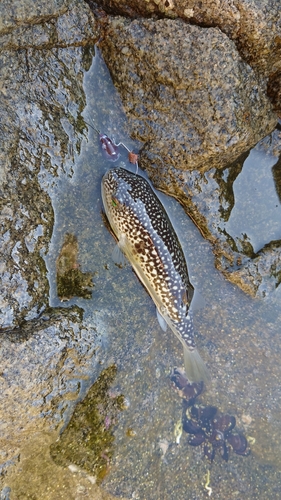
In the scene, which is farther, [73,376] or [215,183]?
[215,183]

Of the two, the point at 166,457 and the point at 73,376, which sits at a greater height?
the point at 73,376

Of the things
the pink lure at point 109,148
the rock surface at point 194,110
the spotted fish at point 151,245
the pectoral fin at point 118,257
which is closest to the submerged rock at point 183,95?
the rock surface at point 194,110

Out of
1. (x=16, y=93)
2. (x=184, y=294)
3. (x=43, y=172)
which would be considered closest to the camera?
(x=16, y=93)

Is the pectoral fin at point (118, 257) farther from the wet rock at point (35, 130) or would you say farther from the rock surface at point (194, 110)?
the rock surface at point (194, 110)

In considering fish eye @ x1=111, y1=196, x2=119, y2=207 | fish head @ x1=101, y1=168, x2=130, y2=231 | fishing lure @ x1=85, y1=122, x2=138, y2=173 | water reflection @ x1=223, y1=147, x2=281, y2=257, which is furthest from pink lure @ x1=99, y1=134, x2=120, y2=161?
water reflection @ x1=223, y1=147, x2=281, y2=257

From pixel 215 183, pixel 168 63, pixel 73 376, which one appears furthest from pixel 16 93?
pixel 73 376

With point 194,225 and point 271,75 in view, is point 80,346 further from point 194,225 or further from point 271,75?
point 271,75

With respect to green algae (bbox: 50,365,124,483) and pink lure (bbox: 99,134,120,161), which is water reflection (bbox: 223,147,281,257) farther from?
green algae (bbox: 50,365,124,483)
